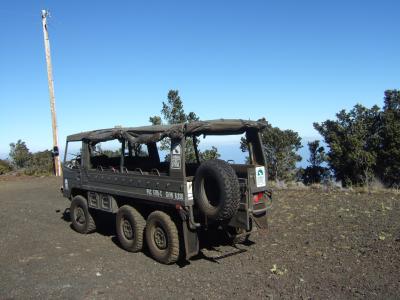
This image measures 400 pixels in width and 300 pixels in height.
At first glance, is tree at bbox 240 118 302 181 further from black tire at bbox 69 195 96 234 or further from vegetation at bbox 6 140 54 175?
black tire at bbox 69 195 96 234

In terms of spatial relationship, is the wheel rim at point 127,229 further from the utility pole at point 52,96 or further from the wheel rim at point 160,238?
the utility pole at point 52,96

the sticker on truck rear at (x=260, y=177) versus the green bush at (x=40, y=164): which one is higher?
the green bush at (x=40, y=164)

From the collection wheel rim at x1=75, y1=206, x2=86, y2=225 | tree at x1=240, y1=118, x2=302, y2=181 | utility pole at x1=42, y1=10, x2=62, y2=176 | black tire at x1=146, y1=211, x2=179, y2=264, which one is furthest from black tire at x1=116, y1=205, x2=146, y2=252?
tree at x1=240, y1=118, x2=302, y2=181

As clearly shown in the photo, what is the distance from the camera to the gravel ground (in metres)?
6.22

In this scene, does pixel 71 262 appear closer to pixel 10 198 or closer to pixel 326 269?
pixel 326 269

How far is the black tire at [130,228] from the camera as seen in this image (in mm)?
8289

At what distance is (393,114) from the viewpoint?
2833 cm

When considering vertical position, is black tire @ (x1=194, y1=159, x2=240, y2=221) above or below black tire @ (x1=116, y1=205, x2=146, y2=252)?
above

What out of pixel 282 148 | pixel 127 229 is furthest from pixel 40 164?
pixel 127 229

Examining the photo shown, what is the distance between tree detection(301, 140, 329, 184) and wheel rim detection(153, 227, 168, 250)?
73.5 ft

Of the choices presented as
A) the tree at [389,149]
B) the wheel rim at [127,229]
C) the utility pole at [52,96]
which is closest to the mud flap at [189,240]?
the wheel rim at [127,229]

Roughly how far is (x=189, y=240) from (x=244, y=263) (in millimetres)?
995

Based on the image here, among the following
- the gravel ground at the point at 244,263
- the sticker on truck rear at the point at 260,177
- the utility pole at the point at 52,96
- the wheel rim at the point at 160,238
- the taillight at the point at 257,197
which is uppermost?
the utility pole at the point at 52,96

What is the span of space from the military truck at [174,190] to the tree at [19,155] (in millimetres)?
25606
